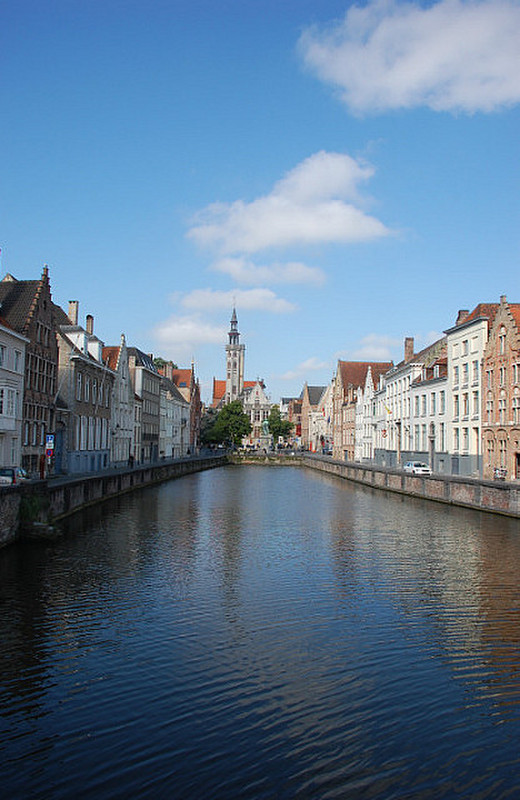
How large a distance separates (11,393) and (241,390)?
516 feet

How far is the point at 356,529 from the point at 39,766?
24.0 meters

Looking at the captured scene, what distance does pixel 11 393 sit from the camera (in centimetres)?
3684

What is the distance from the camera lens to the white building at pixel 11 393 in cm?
3506

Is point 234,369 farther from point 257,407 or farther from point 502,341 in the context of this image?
point 502,341

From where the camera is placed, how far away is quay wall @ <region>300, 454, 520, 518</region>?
34125 millimetres

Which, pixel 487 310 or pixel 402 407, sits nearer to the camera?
pixel 487 310

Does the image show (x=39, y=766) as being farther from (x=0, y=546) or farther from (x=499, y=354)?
(x=499, y=354)

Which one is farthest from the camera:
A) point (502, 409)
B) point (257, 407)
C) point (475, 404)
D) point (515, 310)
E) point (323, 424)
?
point (257, 407)

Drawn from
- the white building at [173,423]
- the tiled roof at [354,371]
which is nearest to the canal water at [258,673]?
the white building at [173,423]

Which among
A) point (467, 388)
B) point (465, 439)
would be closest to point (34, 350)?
point (467, 388)

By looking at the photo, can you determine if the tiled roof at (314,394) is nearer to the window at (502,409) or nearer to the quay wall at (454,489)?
the quay wall at (454,489)

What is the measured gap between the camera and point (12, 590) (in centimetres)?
1780

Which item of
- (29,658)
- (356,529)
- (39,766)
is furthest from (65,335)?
(39,766)

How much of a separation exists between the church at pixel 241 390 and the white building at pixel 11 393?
139 metres
